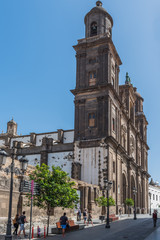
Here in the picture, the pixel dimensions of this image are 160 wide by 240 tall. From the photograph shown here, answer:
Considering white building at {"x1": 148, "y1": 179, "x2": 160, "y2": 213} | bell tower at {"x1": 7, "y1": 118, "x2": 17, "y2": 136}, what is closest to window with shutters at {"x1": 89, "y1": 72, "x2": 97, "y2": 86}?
bell tower at {"x1": 7, "y1": 118, "x2": 17, "y2": 136}

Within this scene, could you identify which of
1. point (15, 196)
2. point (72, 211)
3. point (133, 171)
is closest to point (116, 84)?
point (133, 171)

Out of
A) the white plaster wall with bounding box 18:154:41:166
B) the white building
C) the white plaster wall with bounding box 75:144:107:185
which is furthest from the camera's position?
the white building

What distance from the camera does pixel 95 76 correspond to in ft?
156

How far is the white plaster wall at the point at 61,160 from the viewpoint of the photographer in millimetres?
43000

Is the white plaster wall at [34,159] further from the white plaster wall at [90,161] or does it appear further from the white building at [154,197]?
the white building at [154,197]

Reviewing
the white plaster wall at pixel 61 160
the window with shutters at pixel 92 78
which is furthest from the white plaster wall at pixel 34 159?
the window with shutters at pixel 92 78

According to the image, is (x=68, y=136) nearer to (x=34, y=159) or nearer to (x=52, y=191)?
(x=34, y=159)

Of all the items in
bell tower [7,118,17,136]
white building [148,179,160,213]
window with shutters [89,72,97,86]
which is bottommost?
white building [148,179,160,213]

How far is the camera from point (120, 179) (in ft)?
161

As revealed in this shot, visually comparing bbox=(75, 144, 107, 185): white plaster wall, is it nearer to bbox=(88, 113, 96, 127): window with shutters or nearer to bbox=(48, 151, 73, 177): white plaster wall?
bbox=(48, 151, 73, 177): white plaster wall

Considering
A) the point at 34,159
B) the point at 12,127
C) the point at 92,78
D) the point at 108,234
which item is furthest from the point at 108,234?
the point at 12,127

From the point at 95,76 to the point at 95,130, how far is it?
896 cm

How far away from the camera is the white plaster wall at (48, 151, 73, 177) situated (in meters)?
43.0

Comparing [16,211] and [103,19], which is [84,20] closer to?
[103,19]
